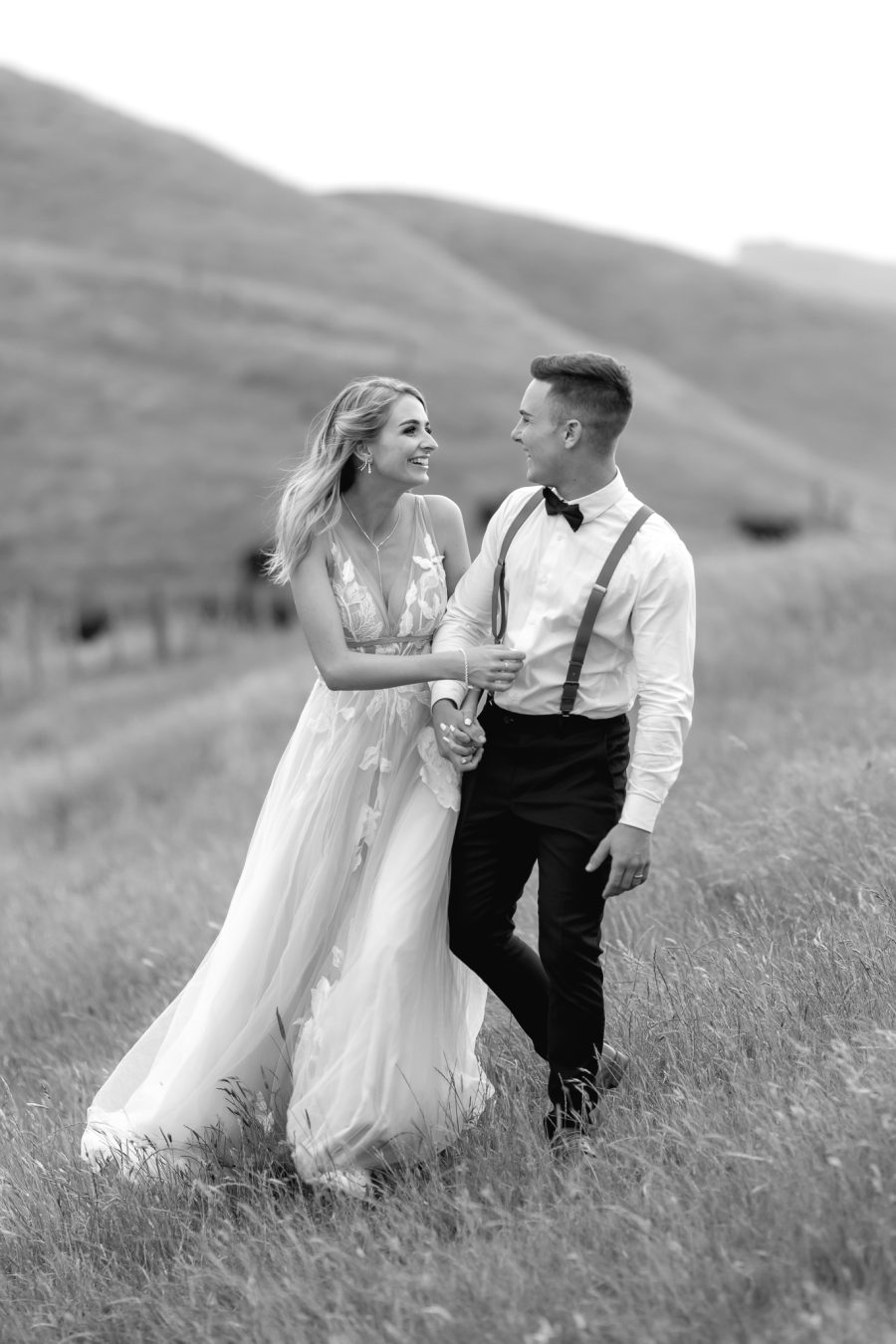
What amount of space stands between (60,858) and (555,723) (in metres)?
8.84

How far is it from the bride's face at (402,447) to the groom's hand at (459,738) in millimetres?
735

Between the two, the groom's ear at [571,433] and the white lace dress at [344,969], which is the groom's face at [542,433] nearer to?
the groom's ear at [571,433]

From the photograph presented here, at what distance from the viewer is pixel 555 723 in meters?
4.16

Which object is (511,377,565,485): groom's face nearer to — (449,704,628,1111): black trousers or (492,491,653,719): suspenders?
(492,491,653,719): suspenders

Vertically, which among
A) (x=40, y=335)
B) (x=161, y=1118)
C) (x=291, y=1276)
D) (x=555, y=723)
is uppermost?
(x=555, y=723)

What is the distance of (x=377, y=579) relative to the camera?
15.1ft

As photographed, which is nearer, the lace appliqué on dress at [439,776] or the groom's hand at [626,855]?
the groom's hand at [626,855]

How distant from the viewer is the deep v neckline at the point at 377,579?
4.52 metres

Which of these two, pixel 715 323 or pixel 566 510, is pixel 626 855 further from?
pixel 715 323

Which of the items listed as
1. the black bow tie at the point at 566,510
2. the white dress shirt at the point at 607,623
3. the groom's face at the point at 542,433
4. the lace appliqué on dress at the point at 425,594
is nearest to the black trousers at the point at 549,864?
the white dress shirt at the point at 607,623

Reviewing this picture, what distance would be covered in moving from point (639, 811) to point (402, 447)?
136 centimetres

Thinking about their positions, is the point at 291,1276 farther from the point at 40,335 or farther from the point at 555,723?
the point at 40,335

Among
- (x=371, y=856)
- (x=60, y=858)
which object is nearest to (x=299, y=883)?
(x=371, y=856)

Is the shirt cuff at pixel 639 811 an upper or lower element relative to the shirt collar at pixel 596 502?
lower
